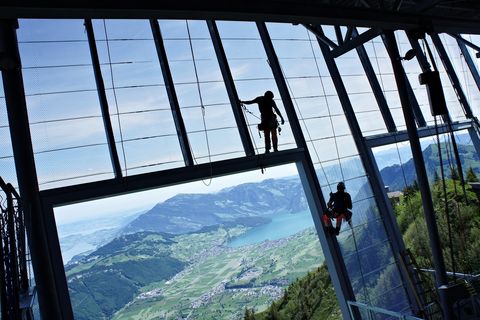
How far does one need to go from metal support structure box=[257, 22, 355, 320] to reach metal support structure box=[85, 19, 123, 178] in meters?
3.19

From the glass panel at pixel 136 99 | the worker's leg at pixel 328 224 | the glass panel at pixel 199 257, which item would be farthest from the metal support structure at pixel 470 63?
the glass panel at pixel 136 99

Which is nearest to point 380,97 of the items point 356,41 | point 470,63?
point 356,41

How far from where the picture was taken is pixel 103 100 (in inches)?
237

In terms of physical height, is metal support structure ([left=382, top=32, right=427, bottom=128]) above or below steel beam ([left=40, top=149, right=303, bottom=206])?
above

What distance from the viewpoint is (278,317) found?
11.7 meters

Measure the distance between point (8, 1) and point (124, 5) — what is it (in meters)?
0.98

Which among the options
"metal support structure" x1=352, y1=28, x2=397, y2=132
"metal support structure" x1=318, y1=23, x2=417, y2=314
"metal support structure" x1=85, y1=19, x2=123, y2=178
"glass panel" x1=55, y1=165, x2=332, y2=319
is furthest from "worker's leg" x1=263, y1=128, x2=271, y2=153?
"metal support structure" x1=352, y1=28, x2=397, y2=132

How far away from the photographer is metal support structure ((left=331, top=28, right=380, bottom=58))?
6.07 meters

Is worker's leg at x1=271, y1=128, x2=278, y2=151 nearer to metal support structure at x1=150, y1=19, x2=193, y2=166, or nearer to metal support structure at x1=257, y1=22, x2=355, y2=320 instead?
metal support structure at x1=257, y1=22, x2=355, y2=320

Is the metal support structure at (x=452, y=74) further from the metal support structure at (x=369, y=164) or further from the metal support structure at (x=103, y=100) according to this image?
the metal support structure at (x=103, y=100)

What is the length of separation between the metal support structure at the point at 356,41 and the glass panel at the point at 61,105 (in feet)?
14.8

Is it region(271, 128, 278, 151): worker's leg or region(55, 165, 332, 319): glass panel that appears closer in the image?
region(271, 128, 278, 151): worker's leg

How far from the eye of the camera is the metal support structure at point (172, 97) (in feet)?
20.9

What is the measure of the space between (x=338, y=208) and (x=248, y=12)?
3.73 meters
